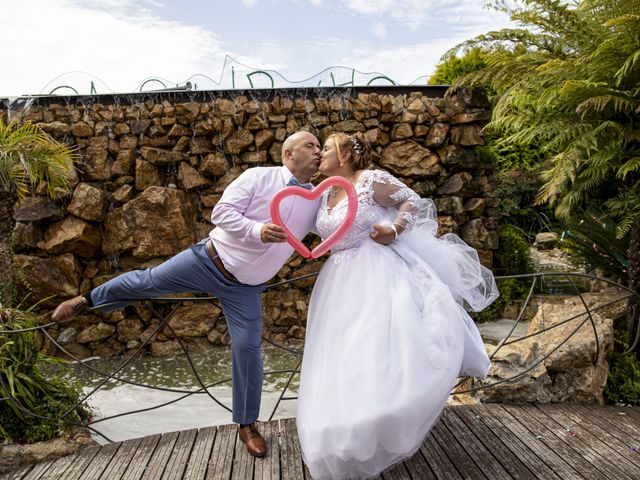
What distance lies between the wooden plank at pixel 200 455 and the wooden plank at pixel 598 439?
202 centimetres

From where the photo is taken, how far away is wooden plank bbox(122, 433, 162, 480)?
109 inches

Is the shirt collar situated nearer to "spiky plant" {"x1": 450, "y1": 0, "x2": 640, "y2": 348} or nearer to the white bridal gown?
the white bridal gown

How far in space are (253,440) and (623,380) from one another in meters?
2.50

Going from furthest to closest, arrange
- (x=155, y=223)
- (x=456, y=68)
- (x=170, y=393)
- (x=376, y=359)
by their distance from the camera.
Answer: (x=456, y=68)
(x=155, y=223)
(x=170, y=393)
(x=376, y=359)

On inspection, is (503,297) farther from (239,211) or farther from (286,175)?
(239,211)

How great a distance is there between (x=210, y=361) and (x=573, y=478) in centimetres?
606

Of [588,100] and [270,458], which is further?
[588,100]

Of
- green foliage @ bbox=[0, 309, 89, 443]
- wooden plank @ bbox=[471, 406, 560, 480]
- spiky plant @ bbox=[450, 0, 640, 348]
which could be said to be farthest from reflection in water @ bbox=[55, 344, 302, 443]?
spiky plant @ bbox=[450, 0, 640, 348]

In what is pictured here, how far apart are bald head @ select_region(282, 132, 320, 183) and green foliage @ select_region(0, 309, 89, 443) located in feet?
6.16

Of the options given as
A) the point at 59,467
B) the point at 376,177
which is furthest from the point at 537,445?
the point at 59,467

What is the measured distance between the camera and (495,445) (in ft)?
9.71

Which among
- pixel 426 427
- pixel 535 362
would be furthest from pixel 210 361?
pixel 426 427

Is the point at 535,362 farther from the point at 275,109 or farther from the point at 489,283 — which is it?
the point at 275,109

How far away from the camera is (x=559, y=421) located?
10.7 feet
